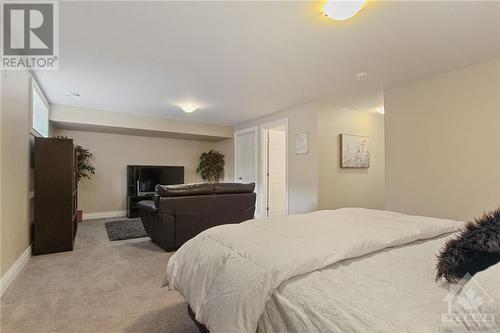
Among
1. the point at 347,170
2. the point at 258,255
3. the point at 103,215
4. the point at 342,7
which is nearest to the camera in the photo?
the point at 258,255

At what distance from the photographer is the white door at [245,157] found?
232 inches

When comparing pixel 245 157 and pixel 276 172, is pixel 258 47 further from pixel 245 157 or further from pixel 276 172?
pixel 245 157

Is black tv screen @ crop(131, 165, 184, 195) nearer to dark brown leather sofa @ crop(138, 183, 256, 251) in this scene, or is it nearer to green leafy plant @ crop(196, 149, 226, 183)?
green leafy plant @ crop(196, 149, 226, 183)

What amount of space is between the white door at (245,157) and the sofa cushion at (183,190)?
8.25 ft

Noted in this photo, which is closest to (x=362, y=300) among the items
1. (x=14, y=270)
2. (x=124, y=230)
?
(x=14, y=270)

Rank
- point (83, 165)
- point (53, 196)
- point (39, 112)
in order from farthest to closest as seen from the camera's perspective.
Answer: point (83, 165)
point (39, 112)
point (53, 196)

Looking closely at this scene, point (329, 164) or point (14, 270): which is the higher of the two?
point (329, 164)

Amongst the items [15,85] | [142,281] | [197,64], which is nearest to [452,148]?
[197,64]

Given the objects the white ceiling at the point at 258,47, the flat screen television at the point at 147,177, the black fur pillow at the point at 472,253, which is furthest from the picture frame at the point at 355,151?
the flat screen television at the point at 147,177

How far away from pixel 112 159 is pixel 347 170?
5.43 metres

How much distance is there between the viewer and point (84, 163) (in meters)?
5.48

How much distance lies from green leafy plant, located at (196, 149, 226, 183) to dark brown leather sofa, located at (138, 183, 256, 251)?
3209 millimetres

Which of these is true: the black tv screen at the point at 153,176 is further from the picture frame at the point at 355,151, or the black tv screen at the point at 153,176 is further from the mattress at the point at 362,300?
the mattress at the point at 362,300

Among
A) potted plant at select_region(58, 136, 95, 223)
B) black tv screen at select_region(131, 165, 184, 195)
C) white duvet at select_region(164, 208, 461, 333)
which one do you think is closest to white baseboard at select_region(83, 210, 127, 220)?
potted plant at select_region(58, 136, 95, 223)
